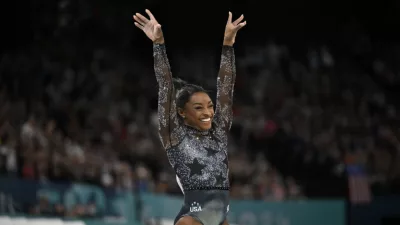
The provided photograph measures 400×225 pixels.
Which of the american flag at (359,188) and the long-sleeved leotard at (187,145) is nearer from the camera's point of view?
the long-sleeved leotard at (187,145)

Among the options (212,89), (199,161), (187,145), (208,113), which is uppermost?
(212,89)

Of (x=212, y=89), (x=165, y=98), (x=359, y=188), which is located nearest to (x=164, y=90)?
(x=165, y=98)

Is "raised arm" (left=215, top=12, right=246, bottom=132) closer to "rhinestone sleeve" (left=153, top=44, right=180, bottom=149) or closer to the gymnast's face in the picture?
the gymnast's face

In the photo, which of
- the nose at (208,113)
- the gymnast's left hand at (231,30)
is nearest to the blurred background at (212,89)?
the nose at (208,113)

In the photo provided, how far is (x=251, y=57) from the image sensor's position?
13836 millimetres

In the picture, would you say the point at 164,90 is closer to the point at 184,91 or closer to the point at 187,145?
the point at 184,91

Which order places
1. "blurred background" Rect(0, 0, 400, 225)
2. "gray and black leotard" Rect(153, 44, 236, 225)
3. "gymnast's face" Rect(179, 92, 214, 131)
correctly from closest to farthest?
"gray and black leotard" Rect(153, 44, 236, 225)
"gymnast's face" Rect(179, 92, 214, 131)
"blurred background" Rect(0, 0, 400, 225)

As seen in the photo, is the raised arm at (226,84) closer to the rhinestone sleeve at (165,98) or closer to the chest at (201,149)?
the chest at (201,149)

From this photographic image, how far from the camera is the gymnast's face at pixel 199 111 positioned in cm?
473

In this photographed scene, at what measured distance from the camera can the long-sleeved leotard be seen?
462 centimetres

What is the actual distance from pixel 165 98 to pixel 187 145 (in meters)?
0.32

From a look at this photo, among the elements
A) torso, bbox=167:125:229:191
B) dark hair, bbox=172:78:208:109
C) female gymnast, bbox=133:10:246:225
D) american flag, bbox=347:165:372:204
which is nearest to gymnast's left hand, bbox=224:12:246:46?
female gymnast, bbox=133:10:246:225

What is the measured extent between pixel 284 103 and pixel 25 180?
539cm

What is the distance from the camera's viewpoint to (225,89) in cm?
486
